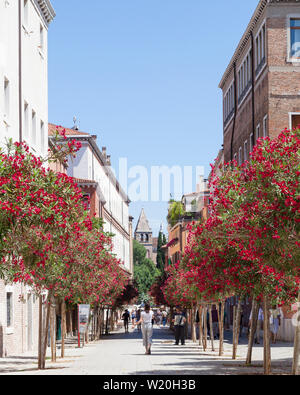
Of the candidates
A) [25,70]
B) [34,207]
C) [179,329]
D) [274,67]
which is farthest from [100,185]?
[34,207]

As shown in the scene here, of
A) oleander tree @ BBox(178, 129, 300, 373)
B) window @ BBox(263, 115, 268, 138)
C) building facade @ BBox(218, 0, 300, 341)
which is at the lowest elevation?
oleander tree @ BBox(178, 129, 300, 373)

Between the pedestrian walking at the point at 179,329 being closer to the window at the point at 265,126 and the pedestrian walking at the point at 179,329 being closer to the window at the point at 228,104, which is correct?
the window at the point at 265,126

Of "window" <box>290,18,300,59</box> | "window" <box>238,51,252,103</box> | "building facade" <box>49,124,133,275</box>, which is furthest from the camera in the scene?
"building facade" <box>49,124,133,275</box>

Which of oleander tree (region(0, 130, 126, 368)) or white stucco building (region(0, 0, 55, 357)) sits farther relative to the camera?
white stucco building (region(0, 0, 55, 357))

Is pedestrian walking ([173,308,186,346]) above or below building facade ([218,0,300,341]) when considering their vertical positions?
below

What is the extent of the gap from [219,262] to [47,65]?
83.1 ft

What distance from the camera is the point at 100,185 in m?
95.8

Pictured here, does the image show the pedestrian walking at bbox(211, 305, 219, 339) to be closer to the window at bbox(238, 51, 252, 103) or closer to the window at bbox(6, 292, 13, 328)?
the window at bbox(238, 51, 252, 103)

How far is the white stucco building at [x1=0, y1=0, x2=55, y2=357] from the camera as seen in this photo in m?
33.3

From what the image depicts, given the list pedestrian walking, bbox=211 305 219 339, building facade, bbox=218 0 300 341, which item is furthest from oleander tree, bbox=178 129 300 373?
pedestrian walking, bbox=211 305 219 339

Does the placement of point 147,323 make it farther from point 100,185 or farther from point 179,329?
point 100,185

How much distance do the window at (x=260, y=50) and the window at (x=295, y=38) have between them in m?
1.56

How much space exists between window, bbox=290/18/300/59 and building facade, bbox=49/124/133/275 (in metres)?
21.0

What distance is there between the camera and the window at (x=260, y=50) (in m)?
46.0
